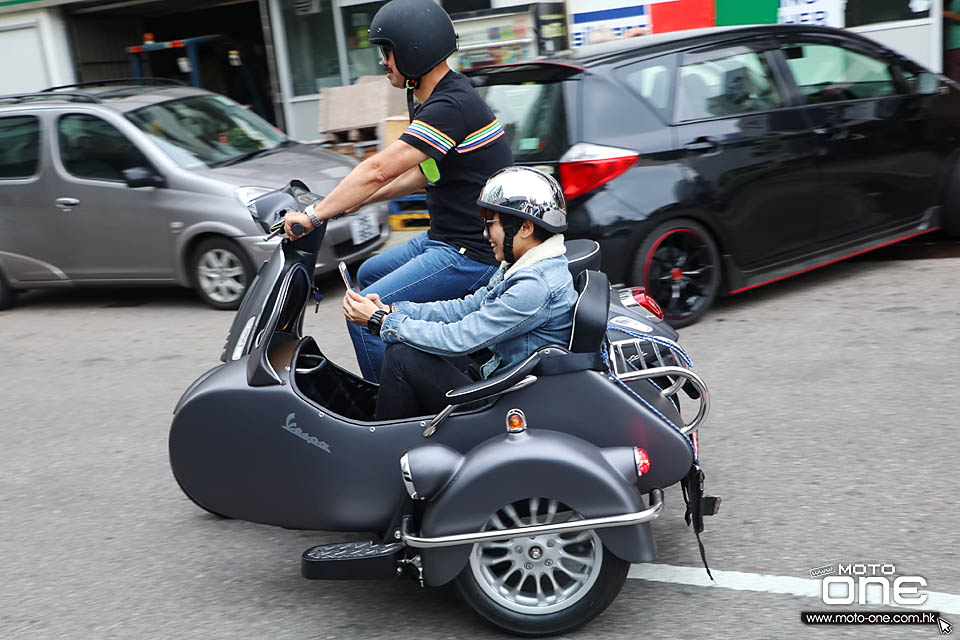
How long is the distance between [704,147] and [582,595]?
3.62 metres

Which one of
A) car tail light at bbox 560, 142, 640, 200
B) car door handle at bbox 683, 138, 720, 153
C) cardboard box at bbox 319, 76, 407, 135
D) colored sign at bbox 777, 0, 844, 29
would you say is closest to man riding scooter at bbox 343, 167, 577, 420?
car tail light at bbox 560, 142, 640, 200

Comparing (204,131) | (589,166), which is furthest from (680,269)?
(204,131)

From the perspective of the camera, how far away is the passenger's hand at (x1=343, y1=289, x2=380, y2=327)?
3141 millimetres

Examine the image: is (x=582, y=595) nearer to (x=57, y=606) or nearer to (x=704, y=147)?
(x=57, y=606)

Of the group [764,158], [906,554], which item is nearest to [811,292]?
[764,158]

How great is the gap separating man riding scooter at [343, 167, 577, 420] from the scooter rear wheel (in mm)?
495

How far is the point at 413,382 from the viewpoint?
3.20 m

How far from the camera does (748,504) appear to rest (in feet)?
12.4

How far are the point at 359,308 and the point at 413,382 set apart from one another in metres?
0.30

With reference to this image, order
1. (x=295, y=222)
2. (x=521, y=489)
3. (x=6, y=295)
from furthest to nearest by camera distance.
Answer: (x=6, y=295) < (x=295, y=222) < (x=521, y=489)

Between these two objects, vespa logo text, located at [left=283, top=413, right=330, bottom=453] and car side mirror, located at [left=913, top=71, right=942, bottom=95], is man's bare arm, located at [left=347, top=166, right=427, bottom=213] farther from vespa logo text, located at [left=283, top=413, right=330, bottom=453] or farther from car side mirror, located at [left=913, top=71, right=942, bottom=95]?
car side mirror, located at [left=913, top=71, right=942, bottom=95]

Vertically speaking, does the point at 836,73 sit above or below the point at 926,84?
above

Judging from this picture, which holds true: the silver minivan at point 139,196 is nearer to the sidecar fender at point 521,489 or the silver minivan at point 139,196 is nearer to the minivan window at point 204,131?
the minivan window at point 204,131

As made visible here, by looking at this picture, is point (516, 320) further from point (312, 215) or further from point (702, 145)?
point (702, 145)
